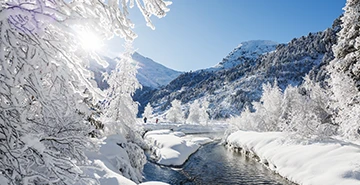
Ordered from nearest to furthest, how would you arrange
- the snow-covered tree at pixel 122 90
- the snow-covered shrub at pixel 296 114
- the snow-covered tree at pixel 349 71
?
1. the snow-covered tree at pixel 349 71
2. the snow-covered shrub at pixel 296 114
3. the snow-covered tree at pixel 122 90

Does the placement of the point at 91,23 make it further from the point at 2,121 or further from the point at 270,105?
the point at 270,105

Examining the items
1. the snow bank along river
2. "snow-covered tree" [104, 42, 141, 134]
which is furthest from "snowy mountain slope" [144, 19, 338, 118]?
"snow-covered tree" [104, 42, 141, 134]

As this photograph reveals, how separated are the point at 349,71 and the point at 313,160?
6804mm

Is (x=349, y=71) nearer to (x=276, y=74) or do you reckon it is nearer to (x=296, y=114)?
(x=296, y=114)

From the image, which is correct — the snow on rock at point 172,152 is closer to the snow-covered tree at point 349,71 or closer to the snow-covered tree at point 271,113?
the snow-covered tree at point 271,113

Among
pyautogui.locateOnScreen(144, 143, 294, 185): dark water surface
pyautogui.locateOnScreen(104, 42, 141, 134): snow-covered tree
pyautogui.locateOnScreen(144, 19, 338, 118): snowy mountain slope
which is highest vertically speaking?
pyautogui.locateOnScreen(144, 19, 338, 118): snowy mountain slope

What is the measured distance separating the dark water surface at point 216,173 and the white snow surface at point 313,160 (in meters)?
1.00

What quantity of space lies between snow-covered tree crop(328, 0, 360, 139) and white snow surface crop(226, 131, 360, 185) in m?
1.95

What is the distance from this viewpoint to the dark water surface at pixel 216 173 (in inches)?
726

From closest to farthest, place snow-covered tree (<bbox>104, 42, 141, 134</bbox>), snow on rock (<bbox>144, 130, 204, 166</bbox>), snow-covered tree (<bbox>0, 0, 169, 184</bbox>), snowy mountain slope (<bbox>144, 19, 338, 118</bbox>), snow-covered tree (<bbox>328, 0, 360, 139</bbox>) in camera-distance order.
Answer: snow-covered tree (<bbox>0, 0, 169, 184</bbox>) < snow-covered tree (<bbox>328, 0, 360, 139</bbox>) < snow-covered tree (<bbox>104, 42, 141, 134</bbox>) < snow on rock (<bbox>144, 130, 204, 166</bbox>) < snowy mountain slope (<bbox>144, 19, 338, 118</bbox>)

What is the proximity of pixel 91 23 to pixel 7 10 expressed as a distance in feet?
2.65

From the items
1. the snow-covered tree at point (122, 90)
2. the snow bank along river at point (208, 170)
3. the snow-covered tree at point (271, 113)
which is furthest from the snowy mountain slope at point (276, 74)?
the snow-covered tree at point (122, 90)

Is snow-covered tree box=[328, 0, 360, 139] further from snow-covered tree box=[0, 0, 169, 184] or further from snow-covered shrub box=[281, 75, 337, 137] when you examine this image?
snow-covered tree box=[0, 0, 169, 184]

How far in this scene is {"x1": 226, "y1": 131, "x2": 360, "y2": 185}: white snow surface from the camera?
13945 mm
